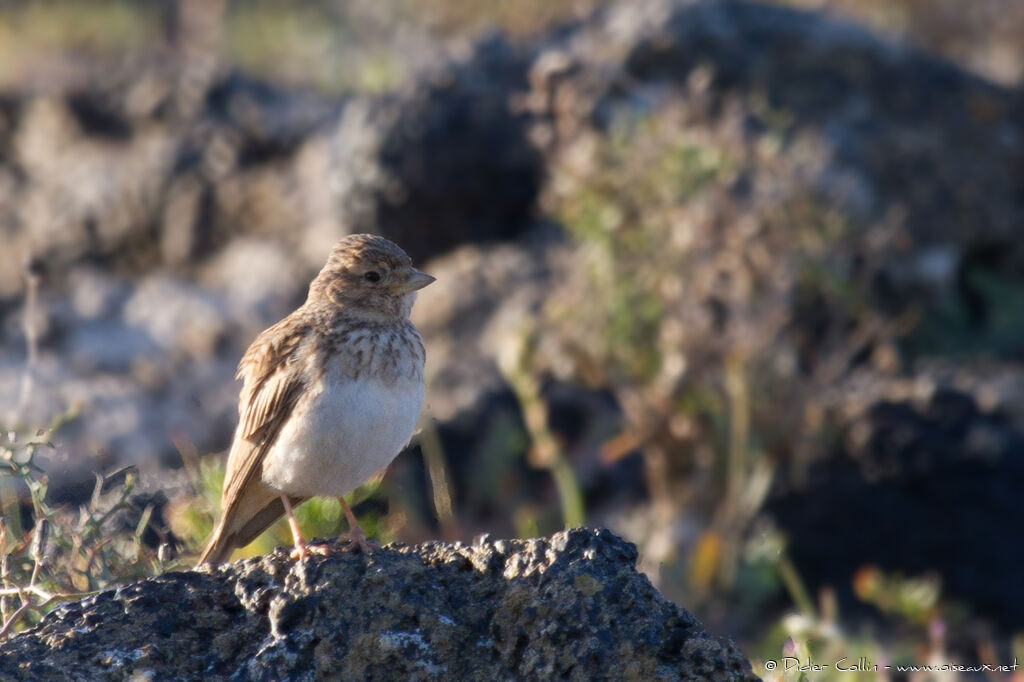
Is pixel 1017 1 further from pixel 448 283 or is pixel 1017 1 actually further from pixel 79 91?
pixel 79 91

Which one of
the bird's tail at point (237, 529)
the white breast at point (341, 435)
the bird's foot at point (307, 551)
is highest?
the white breast at point (341, 435)

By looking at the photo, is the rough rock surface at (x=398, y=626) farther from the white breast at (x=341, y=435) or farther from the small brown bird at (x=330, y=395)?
the white breast at (x=341, y=435)

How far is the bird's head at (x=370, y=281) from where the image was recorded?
4109 mm

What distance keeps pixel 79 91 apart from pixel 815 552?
7172mm

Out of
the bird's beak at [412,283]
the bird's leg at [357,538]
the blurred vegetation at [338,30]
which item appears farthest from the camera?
the blurred vegetation at [338,30]

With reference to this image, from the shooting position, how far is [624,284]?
7.46 m

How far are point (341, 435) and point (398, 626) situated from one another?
895mm

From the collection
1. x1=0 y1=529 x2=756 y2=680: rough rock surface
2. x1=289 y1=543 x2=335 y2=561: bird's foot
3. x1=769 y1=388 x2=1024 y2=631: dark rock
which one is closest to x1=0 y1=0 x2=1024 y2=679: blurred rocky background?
x1=769 y1=388 x2=1024 y2=631: dark rock

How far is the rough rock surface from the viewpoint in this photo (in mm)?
2871

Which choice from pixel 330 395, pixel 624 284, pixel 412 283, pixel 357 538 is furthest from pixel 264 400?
pixel 624 284

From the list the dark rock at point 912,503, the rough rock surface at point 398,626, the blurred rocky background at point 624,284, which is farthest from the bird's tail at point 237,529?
the dark rock at point 912,503

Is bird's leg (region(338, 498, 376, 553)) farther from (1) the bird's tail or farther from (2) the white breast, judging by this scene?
(1) the bird's tail

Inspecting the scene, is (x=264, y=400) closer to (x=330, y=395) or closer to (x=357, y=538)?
(x=330, y=395)

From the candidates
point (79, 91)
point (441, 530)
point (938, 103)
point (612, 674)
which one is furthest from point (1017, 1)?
point (612, 674)
